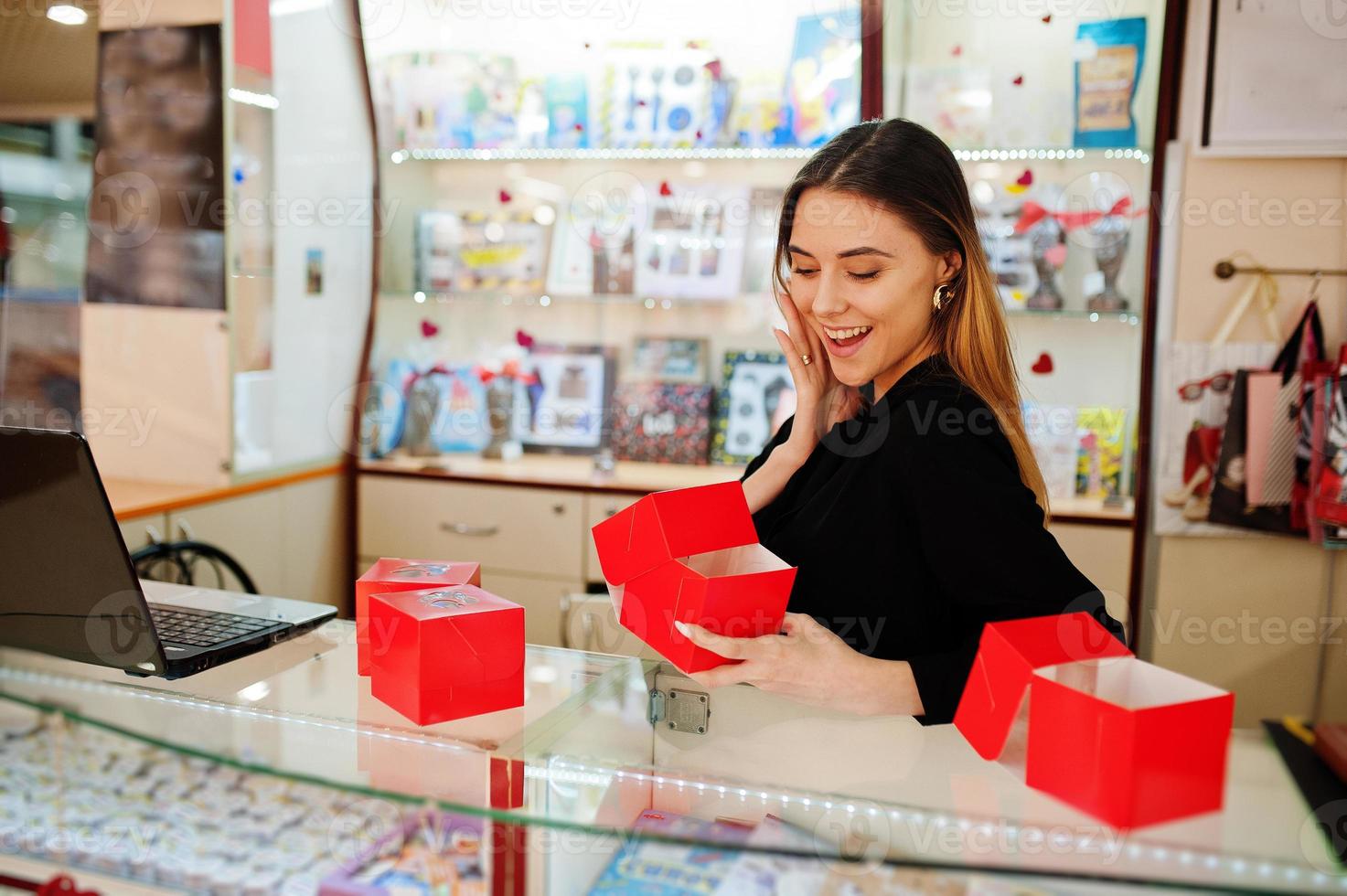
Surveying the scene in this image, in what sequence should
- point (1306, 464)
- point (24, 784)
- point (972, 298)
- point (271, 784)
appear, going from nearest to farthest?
point (271, 784) → point (24, 784) → point (972, 298) → point (1306, 464)

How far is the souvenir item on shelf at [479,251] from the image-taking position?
12.2 ft

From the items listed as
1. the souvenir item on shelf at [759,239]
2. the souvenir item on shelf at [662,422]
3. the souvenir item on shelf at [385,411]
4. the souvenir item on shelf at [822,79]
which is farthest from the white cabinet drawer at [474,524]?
the souvenir item on shelf at [822,79]

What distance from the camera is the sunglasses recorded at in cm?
283

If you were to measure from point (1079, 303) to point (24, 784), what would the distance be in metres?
2.97

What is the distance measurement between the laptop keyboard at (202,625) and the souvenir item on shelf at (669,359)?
2.34 m

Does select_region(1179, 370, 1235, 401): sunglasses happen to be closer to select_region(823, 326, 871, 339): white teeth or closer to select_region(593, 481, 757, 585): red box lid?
select_region(823, 326, 871, 339): white teeth

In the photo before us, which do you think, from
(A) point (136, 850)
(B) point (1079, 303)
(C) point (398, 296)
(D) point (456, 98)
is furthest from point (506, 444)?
(A) point (136, 850)

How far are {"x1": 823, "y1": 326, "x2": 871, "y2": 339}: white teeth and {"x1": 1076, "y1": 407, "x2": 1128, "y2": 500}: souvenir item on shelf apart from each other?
1.92 m

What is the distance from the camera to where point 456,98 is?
365 centimetres

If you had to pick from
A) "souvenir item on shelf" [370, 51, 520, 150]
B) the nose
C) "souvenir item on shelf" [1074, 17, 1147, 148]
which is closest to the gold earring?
the nose

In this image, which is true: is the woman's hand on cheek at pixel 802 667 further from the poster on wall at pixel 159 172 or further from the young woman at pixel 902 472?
the poster on wall at pixel 159 172

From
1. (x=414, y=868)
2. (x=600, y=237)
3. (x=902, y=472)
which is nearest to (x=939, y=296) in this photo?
(x=902, y=472)

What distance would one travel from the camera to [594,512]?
3.29 meters

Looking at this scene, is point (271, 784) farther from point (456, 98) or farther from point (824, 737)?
point (456, 98)
